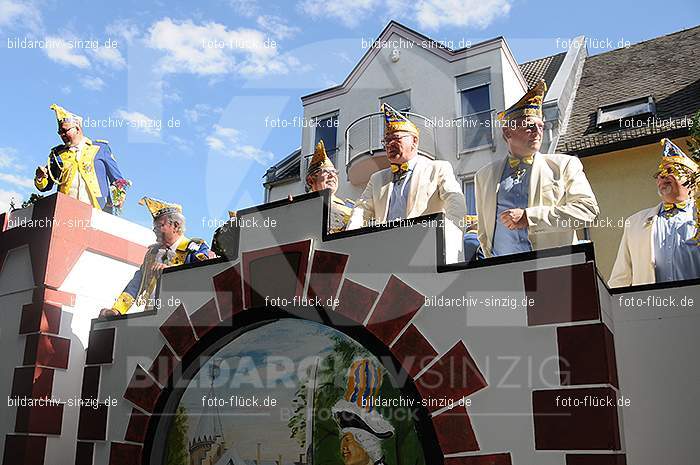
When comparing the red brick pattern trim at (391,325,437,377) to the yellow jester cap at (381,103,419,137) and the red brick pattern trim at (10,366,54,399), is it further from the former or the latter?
the red brick pattern trim at (10,366,54,399)

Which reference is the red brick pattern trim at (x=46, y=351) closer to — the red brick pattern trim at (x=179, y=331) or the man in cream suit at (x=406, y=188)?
the red brick pattern trim at (x=179, y=331)

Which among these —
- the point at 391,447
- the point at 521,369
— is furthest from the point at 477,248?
the point at 391,447

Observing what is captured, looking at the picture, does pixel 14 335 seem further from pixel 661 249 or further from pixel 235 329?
pixel 661 249

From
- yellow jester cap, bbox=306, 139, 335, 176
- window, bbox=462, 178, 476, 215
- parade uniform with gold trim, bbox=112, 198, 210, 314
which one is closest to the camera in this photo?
yellow jester cap, bbox=306, 139, 335, 176

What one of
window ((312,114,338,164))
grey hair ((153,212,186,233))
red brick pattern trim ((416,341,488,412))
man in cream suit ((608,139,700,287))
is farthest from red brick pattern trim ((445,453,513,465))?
window ((312,114,338,164))

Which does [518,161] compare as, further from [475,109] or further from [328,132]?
[328,132]

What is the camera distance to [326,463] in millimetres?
4738

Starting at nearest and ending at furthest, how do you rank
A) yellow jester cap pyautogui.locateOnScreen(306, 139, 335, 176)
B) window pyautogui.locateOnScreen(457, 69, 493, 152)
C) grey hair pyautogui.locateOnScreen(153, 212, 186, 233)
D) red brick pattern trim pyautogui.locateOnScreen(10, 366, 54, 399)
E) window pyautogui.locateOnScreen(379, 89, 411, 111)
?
yellow jester cap pyautogui.locateOnScreen(306, 139, 335, 176) → red brick pattern trim pyautogui.locateOnScreen(10, 366, 54, 399) → grey hair pyautogui.locateOnScreen(153, 212, 186, 233) → window pyautogui.locateOnScreen(457, 69, 493, 152) → window pyautogui.locateOnScreen(379, 89, 411, 111)

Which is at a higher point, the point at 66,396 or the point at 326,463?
Answer: the point at 66,396

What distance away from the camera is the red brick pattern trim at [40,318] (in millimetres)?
7102

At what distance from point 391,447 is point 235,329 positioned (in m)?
1.64

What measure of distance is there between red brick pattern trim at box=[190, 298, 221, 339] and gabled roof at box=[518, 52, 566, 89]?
1124cm

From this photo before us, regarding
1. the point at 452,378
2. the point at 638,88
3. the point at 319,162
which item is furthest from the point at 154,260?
the point at 638,88

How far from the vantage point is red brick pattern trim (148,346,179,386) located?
18.6 feet
